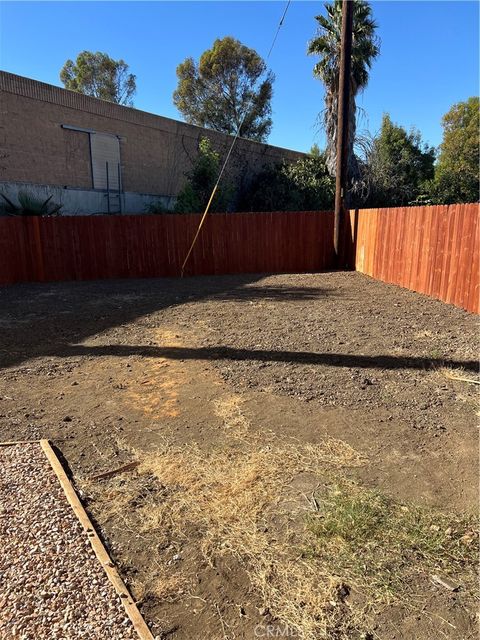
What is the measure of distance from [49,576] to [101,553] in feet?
0.81

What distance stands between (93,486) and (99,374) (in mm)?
2272

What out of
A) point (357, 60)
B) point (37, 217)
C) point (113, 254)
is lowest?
point (113, 254)

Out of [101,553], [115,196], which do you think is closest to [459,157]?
[115,196]

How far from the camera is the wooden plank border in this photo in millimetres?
1840

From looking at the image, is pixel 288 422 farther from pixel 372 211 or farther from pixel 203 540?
pixel 372 211

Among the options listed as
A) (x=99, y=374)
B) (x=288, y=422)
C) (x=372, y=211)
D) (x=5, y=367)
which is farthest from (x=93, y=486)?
(x=372, y=211)

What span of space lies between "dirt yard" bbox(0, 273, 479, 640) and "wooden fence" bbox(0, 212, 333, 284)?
6437mm

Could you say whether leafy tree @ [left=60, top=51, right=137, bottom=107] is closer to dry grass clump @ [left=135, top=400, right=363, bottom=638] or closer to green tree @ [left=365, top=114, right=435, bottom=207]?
green tree @ [left=365, top=114, right=435, bottom=207]

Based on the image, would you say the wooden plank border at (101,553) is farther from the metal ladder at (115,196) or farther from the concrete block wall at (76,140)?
the metal ladder at (115,196)

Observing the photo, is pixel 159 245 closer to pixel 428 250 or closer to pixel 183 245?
pixel 183 245

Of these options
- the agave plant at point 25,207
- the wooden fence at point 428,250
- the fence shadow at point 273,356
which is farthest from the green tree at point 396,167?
the fence shadow at point 273,356

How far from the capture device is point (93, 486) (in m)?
2.86

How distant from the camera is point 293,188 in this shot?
23.1m

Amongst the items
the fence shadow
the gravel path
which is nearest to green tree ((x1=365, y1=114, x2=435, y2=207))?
the fence shadow
